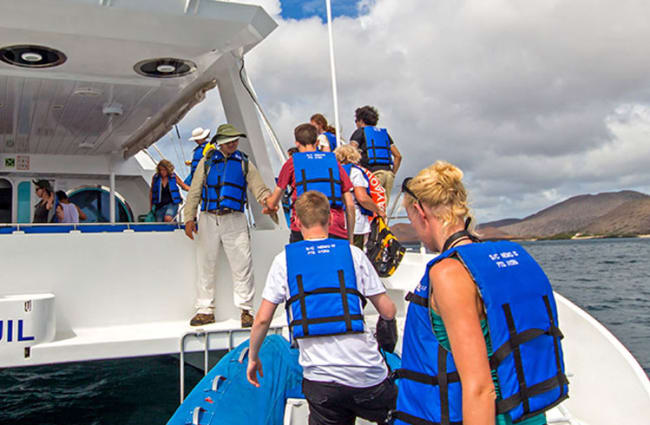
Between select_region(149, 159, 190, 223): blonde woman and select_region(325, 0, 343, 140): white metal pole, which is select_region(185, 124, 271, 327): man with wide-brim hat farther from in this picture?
select_region(149, 159, 190, 223): blonde woman

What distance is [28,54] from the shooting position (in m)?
4.96

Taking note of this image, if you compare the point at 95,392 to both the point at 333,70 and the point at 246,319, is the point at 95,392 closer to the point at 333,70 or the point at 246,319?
the point at 246,319

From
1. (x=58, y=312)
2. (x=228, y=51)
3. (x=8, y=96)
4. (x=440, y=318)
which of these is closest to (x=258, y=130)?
(x=228, y=51)

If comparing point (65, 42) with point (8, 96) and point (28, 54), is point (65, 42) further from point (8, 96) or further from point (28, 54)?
point (8, 96)

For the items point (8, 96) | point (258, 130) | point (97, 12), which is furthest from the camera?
point (8, 96)

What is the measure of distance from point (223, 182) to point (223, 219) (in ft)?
1.03

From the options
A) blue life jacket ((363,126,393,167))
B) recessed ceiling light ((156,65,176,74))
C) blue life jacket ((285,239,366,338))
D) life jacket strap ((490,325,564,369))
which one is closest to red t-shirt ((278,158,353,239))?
blue life jacket ((285,239,366,338))

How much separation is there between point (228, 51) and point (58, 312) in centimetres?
267

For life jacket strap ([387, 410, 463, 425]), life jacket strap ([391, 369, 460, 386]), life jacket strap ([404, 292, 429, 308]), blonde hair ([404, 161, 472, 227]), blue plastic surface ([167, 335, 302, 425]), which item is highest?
blonde hair ([404, 161, 472, 227])

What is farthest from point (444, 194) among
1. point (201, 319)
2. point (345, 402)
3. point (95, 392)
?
point (95, 392)

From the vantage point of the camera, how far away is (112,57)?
5152 millimetres

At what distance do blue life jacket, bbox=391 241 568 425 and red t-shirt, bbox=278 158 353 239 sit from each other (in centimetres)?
207

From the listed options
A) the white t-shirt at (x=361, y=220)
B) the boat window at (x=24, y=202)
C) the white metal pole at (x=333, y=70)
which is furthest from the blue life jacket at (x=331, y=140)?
the boat window at (x=24, y=202)

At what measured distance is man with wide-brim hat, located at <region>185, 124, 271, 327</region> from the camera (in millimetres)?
4582
